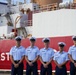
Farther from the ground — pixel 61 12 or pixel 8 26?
pixel 61 12

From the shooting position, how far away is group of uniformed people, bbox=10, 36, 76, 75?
7.31 m

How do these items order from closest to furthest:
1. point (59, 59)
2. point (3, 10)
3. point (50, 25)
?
point (59, 59) → point (50, 25) → point (3, 10)

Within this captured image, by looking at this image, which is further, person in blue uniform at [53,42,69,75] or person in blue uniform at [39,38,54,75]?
person in blue uniform at [39,38,54,75]

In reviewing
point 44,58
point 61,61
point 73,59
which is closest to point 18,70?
point 44,58

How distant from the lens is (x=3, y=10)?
2173 centimetres

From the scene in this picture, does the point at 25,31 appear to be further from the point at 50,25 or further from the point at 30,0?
the point at 30,0

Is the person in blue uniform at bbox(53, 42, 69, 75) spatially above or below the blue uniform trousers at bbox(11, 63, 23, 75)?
above

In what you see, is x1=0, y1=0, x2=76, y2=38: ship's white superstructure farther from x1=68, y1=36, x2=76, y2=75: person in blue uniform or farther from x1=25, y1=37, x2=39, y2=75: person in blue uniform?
x1=68, y1=36, x2=76, y2=75: person in blue uniform

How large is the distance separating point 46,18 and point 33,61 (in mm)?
7999

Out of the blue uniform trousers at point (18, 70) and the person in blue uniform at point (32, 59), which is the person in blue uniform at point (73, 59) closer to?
the person in blue uniform at point (32, 59)

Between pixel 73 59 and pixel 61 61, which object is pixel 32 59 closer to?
pixel 61 61

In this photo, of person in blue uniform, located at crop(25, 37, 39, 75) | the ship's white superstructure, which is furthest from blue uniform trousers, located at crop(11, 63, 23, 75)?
the ship's white superstructure

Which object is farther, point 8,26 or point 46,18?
point 8,26

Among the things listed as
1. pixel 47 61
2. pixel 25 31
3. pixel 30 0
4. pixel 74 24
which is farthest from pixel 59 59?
pixel 30 0
